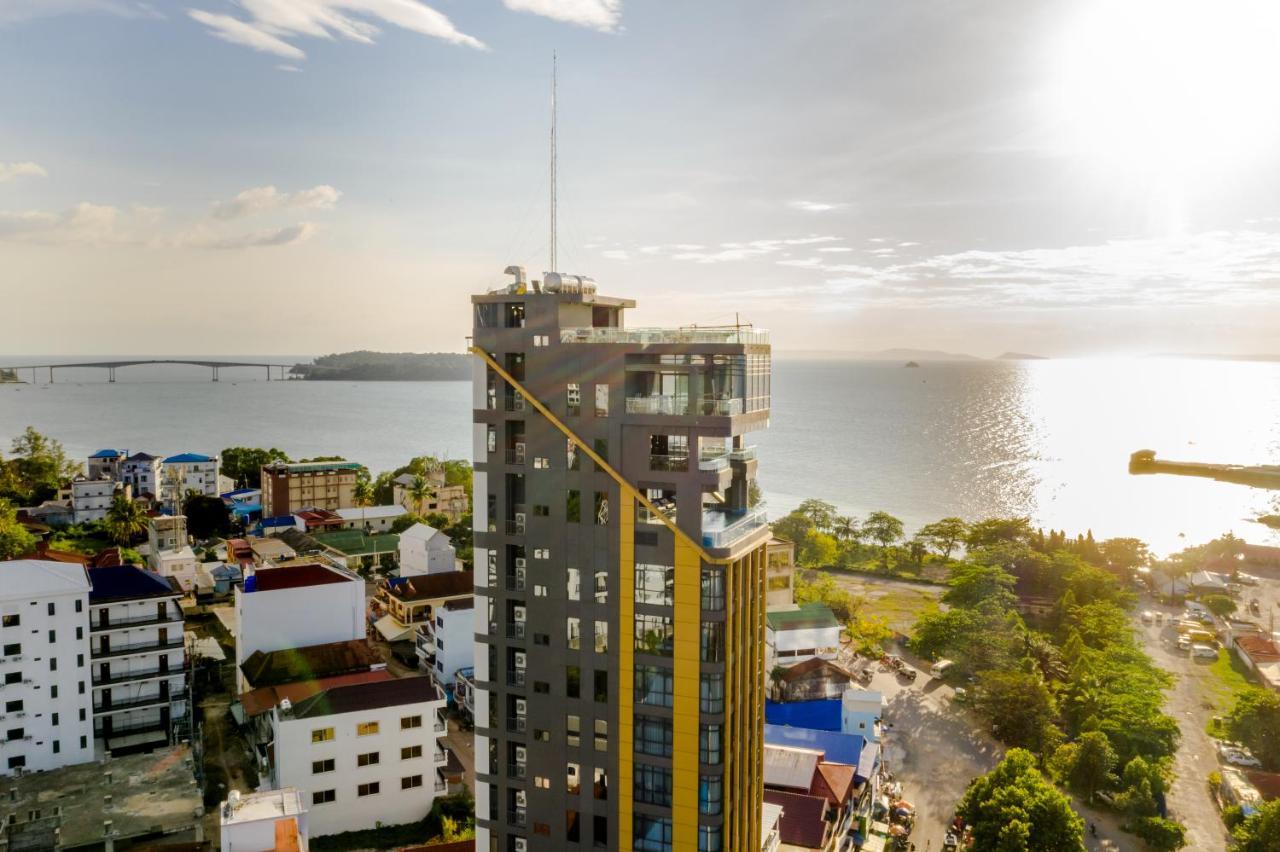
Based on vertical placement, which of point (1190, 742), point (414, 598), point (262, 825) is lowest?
point (1190, 742)

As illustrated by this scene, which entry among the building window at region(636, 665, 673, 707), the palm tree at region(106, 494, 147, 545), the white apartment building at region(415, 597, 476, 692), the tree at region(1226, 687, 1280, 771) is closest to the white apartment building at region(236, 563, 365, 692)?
the white apartment building at region(415, 597, 476, 692)

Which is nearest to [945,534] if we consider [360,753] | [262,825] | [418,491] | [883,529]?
[883,529]

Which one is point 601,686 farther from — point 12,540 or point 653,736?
point 12,540

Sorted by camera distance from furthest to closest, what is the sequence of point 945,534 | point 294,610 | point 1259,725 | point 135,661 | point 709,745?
point 945,534, point 294,610, point 1259,725, point 135,661, point 709,745

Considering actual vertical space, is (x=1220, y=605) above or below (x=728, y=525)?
below

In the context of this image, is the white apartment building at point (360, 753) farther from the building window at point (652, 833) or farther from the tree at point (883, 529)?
the tree at point (883, 529)

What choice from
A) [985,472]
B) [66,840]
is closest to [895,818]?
[66,840]
